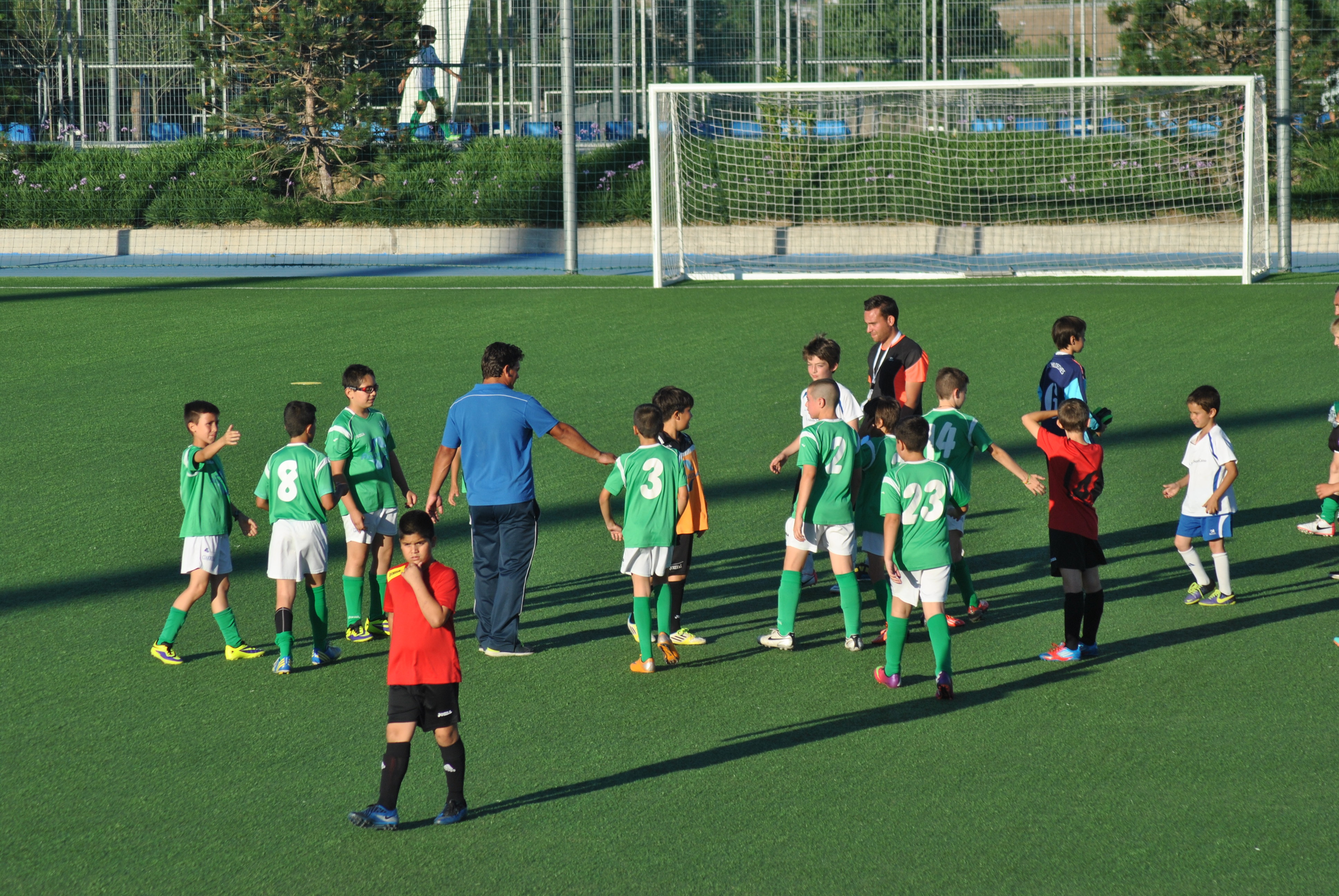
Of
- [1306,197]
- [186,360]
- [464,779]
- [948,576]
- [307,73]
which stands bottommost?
[464,779]

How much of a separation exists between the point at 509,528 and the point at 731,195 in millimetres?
17520

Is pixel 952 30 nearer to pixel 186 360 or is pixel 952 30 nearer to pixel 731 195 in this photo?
pixel 731 195

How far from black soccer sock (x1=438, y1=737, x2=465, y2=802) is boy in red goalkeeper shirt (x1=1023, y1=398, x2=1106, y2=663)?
127 inches

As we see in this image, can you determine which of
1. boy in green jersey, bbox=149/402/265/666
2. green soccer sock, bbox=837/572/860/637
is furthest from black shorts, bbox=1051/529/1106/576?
boy in green jersey, bbox=149/402/265/666

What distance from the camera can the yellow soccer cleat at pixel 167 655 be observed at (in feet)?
22.8

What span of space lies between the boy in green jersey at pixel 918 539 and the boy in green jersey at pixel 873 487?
729 millimetres

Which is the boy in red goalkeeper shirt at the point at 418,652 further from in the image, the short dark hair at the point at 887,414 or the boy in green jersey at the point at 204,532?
the short dark hair at the point at 887,414

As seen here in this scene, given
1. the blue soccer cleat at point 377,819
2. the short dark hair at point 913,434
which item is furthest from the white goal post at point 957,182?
the blue soccer cleat at point 377,819

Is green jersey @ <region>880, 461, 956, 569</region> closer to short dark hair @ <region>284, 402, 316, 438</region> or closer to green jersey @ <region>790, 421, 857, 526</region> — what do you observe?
green jersey @ <region>790, 421, 857, 526</region>

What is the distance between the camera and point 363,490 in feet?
23.9

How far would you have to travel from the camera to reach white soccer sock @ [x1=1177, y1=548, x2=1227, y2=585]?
308 inches

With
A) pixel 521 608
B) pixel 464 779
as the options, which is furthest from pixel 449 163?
pixel 464 779

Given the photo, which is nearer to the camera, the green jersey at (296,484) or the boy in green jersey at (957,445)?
the green jersey at (296,484)

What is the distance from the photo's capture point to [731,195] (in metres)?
23.8
